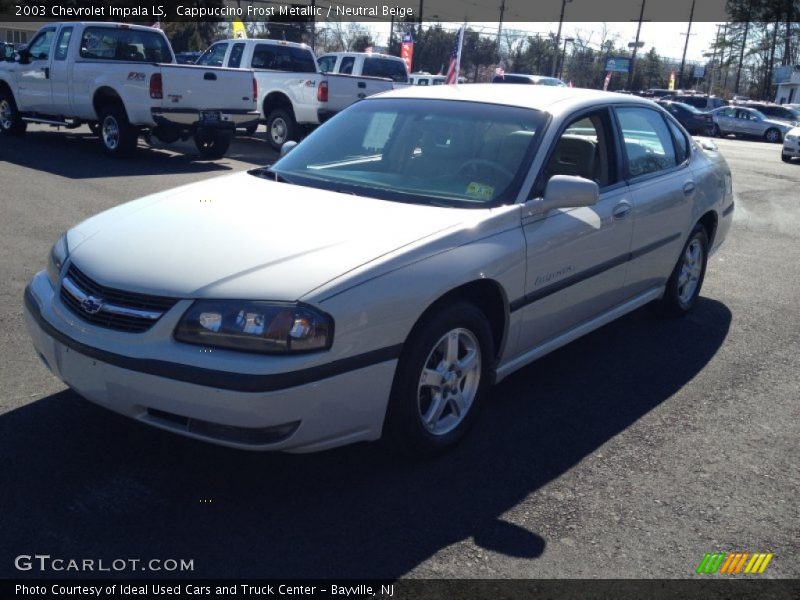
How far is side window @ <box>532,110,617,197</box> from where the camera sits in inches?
182

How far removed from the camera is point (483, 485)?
144 inches

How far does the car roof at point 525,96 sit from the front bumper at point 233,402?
2.01 m

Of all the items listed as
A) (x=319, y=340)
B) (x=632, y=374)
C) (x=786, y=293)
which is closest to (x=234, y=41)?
(x=786, y=293)

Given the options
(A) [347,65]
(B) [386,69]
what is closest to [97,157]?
(A) [347,65]

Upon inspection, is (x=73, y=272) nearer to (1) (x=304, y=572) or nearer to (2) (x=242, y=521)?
(2) (x=242, y=521)

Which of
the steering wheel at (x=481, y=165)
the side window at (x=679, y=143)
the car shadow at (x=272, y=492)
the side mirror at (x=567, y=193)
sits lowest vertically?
the car shadow at (x=272, y=492)

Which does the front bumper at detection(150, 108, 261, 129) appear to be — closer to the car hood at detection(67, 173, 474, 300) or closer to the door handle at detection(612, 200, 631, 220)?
the car hood at detection(67, 173, 474, 300)

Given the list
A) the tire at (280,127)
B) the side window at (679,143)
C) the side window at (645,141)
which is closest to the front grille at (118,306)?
the side window at (645,141)

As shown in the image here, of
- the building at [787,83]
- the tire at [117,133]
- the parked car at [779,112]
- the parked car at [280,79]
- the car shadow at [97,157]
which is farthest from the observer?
→ the building at [787,83]

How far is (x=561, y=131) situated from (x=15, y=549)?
3270mm

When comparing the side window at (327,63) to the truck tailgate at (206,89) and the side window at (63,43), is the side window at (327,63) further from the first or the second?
the side window at (63,43)

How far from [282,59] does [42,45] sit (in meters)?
4.73

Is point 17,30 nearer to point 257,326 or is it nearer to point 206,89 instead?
point 206,89

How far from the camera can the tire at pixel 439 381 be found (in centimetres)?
351
